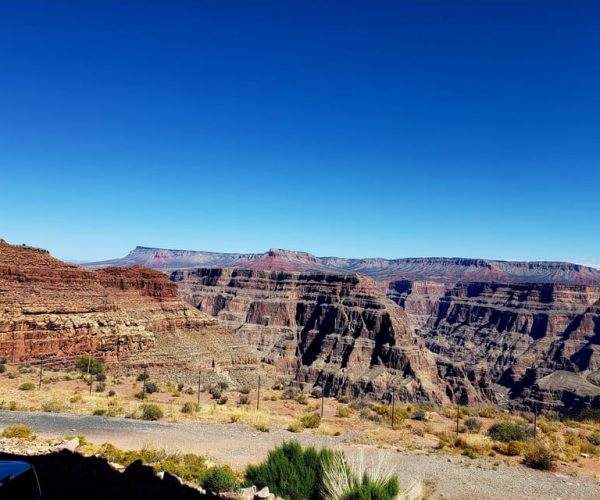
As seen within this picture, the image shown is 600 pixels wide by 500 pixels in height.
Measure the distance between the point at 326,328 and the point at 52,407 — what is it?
108146 mm

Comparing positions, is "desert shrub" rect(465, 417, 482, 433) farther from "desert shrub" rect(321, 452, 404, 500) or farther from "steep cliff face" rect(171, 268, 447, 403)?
"steep cliff face" rect(171, 268, 447, 403)

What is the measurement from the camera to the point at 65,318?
45.3 meters

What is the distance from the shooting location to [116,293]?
6109 cm

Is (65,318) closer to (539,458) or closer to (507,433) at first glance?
(507,433)

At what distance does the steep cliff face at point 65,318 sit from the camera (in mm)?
41812

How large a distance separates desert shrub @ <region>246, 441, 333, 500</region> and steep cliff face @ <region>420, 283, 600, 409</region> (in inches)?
4026

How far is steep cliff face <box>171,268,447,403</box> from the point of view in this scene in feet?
318

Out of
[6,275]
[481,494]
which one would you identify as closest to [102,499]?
[481,494]

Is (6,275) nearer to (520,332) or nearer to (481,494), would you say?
(481,494)

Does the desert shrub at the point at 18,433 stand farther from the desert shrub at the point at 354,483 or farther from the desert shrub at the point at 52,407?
the desert shrub at the point at 354,483

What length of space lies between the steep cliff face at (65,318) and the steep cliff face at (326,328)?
154ft

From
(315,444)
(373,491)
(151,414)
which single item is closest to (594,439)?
(315,444)

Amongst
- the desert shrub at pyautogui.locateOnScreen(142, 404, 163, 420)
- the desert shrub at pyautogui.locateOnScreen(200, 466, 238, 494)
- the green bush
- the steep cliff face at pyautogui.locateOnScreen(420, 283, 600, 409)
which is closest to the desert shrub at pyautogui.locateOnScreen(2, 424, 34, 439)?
the desert shrub at pyautogui.locateOnScreen(142, 404, 163, 420)

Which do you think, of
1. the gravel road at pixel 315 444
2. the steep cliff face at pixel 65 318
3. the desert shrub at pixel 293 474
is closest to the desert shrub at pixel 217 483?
the desert shrub at pixel 293 474
